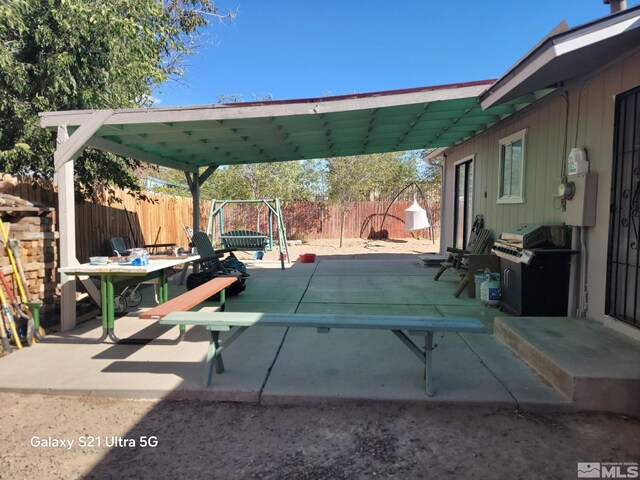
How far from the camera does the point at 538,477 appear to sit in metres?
2.02

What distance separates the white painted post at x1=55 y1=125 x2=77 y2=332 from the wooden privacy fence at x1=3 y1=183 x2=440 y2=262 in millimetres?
1285

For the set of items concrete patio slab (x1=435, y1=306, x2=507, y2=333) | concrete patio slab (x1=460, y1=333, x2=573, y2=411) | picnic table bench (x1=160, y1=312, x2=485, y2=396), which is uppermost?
picnic table bench (x1=160, y1=312, x2=485, y2=396)

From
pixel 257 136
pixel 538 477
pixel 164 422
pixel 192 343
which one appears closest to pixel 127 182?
pixel 257 136

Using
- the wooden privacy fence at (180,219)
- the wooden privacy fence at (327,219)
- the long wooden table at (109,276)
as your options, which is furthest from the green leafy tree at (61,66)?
the wooden privacy fence at (327,219)

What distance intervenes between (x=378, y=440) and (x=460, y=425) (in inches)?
22.0

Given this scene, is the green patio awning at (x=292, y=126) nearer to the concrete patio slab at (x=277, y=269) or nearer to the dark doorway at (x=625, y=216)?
the dark doorway at (x=625, y=216)

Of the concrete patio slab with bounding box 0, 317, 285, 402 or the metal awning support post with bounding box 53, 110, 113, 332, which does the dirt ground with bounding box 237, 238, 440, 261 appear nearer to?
the metal awning support post with bounding box 53, 110, 113, 332

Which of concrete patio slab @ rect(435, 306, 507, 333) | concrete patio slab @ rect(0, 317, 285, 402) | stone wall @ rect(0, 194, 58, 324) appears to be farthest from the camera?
concrete patio slab @ rect(435, 306, 507, 333)

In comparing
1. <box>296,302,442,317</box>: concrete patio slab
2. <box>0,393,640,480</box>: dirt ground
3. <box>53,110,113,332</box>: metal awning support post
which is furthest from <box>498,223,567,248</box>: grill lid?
<box>53,110,113,332</box>: metal awning support post

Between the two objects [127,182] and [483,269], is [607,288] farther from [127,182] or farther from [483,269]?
[127,182]

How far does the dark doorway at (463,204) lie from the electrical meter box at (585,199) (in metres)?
3.99

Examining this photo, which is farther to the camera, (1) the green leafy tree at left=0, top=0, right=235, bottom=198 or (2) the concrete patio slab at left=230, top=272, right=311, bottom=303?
(2) the concrete patio slab at left=230, top=272, right=311, bottom=303

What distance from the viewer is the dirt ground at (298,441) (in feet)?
6.97

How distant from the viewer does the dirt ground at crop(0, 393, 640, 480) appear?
212cm
